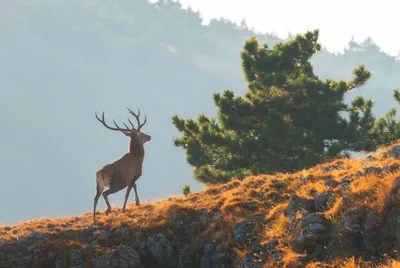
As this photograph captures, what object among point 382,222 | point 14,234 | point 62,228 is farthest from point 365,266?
point 14,234

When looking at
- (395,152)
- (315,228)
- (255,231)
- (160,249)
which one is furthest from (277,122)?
(315,228)

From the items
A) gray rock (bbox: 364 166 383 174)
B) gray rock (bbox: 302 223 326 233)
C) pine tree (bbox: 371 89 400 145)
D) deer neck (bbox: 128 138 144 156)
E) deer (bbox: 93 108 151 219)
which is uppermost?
pine tree (bbox: 371 89 400 145)

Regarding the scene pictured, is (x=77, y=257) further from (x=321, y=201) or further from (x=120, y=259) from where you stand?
(x=321, y=201)

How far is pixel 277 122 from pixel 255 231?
1666 centimetres

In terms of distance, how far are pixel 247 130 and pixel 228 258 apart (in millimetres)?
19649

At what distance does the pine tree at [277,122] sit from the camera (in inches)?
1078

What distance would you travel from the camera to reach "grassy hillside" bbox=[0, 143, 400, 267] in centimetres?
921

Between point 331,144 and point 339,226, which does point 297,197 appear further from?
point 331,144

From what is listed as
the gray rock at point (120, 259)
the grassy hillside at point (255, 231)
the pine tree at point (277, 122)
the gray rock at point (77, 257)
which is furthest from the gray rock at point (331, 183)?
the pine tree at point (277, 122)

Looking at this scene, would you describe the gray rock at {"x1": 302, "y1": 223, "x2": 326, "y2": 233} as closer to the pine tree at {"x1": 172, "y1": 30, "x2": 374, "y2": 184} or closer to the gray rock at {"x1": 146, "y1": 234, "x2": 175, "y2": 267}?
the gray rock at {"x1": 146, "y1": 234, "x2": 175, "y2": 267}

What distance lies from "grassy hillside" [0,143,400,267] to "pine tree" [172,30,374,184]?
11501 mm

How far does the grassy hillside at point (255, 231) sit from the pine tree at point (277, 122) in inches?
453

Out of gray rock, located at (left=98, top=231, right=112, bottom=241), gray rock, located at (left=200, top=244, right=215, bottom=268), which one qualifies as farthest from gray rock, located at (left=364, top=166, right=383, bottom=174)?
gray rock, located at (left=98, top=231, right=112, bottom=241)

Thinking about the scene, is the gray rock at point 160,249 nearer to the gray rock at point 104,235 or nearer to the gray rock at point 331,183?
the gray rock at point 104,235
